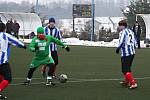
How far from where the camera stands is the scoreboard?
58844 mm

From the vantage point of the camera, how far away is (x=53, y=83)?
574 inches

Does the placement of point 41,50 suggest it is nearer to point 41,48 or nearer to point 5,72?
point 41,48

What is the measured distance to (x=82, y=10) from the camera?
5931 cm

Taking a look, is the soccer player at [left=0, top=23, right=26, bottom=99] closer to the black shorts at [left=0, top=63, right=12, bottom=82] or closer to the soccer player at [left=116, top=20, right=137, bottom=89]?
the black shorts at [left=0, top=63, right=12, bottom=82]

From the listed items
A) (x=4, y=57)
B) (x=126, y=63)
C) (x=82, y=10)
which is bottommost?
(x=126, y=63)

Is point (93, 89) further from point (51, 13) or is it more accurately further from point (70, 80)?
point (51, 13)

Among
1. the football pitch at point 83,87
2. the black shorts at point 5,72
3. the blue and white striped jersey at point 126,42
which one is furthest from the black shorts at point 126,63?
the black shorts at point 5,72

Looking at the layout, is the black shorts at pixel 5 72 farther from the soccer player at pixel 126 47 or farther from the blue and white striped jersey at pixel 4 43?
the soccer player at pixel 126 47

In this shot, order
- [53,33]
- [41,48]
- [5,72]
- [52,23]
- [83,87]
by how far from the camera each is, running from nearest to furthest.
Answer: [5,72]
[83,87]
[41,48]
[52,23]
[53,33]

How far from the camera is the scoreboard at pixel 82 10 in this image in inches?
2317

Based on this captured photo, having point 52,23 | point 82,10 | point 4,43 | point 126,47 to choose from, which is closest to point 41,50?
point 52,23

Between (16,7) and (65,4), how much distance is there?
6878mm

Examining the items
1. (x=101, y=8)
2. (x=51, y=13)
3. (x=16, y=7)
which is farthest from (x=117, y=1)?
(x=16, y=7)

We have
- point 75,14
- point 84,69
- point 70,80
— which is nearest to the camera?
point 70,80
